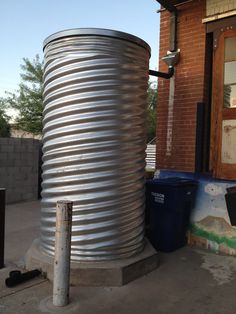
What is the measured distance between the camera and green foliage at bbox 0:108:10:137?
31.1 m

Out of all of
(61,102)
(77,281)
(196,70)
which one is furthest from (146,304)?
(196,70)

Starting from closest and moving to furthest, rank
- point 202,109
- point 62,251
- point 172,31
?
point 62,251 → point 202,109 → point 172,31

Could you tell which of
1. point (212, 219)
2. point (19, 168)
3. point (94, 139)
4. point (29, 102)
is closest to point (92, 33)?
point (94, 139)

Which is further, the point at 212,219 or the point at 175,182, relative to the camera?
the point at 212,219

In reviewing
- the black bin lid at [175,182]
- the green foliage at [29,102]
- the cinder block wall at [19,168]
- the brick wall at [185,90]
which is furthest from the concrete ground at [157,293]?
the green foliage at [29,102]

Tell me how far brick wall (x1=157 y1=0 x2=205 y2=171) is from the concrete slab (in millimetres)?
1974

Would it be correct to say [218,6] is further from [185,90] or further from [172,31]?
[185,90]

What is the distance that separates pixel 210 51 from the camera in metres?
5.99

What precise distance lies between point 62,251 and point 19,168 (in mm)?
7060

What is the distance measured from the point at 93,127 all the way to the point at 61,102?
19.6 inches

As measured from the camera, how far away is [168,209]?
18.2 feet

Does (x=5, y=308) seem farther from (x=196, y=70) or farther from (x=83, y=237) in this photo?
(x=196, y=70)

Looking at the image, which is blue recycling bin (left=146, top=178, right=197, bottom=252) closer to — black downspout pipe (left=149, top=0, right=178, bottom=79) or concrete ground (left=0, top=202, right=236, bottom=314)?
concrete ground (left=0, top=202, right=236, bottom=314)

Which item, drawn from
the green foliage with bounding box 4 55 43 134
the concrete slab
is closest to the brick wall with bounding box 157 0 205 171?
the concrete slab
